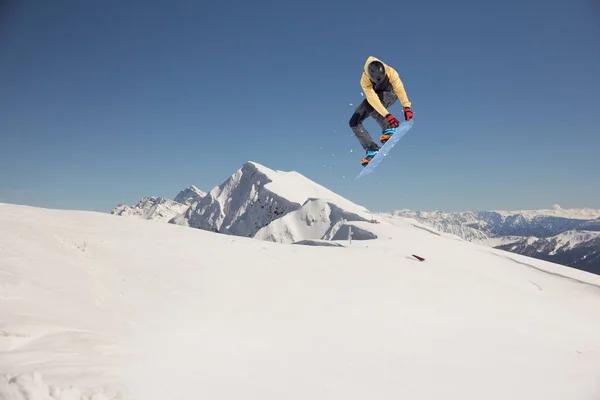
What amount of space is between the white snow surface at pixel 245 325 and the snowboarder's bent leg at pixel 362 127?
5.05 metres

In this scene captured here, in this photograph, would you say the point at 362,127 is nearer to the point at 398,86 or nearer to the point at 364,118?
the point at 364,118

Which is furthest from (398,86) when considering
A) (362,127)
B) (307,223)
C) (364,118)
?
(307,223)

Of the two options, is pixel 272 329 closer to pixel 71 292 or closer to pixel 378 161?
pixel 71 292

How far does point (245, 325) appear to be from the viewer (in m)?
8.41

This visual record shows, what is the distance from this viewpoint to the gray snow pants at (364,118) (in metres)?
13.0

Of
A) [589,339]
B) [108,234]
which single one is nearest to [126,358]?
[108,234]

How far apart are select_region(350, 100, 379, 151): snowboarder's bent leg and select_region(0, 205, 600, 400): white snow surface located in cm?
505

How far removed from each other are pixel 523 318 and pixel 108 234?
49.1 ft

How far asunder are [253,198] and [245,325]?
111473 millimetres

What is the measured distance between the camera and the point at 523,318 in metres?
13.3

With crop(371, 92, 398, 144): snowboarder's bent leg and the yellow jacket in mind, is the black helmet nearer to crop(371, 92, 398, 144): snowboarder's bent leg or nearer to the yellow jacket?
the yellow jacket

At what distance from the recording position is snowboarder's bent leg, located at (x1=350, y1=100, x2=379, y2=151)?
14594 mm

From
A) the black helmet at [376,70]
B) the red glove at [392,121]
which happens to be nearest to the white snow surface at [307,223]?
the red glove at [392,121]

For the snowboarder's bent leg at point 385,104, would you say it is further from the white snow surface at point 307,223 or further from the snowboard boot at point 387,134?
the white snow surface at point 307,223
